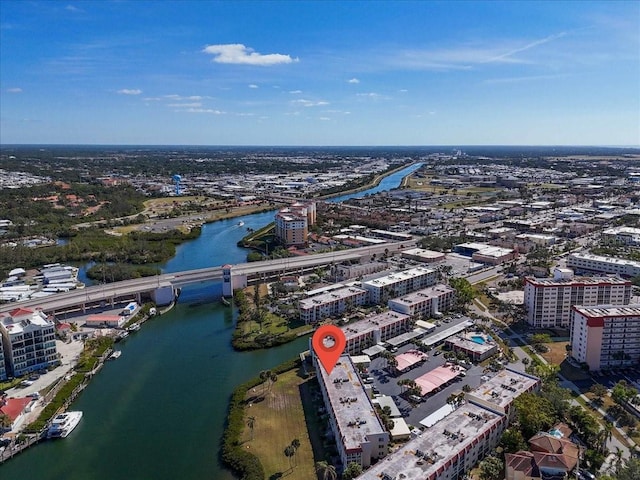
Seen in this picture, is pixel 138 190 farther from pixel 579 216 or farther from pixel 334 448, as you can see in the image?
pixel 334 448

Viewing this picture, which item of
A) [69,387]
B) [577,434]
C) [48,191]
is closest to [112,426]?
[69,387]

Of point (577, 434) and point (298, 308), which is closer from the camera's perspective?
point (577, 434)

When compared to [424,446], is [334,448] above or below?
below

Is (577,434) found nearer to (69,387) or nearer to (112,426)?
(112,426)

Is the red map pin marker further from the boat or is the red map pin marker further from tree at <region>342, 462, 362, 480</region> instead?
the boat

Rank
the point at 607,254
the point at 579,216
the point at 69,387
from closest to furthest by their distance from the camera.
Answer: the point at 69,387
the point at 607,254
the point at 579,216

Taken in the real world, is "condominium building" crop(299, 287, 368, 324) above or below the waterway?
above

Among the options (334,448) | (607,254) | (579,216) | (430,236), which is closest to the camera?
(334,448)

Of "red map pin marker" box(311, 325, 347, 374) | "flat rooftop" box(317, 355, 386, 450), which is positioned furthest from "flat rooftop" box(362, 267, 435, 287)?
"red map pin marker" box(311, 325, 347, 374)
